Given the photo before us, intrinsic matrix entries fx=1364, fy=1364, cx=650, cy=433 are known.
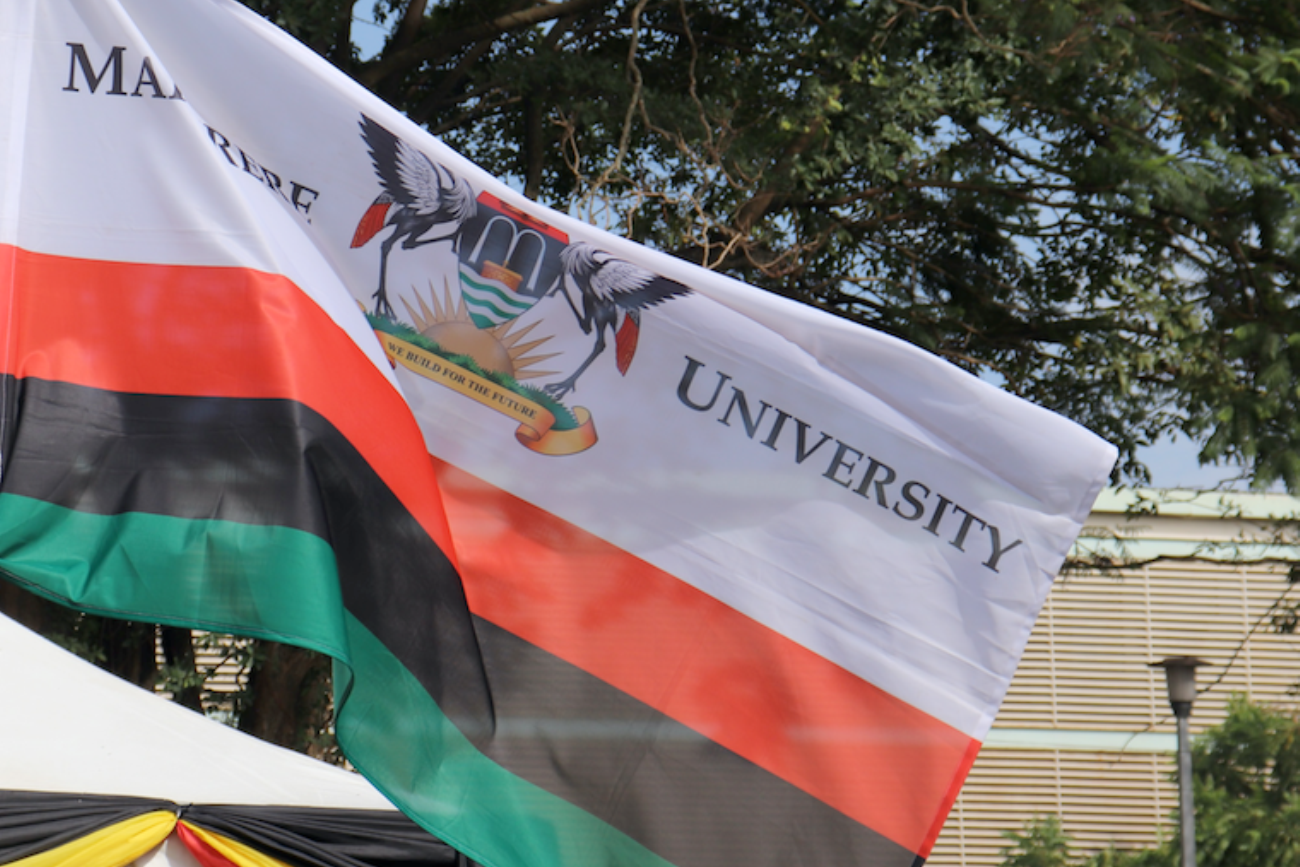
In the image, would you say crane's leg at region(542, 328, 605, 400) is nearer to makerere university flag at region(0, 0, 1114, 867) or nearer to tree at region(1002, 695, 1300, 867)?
makerere university flag at region(0, 0, 1114, 867)

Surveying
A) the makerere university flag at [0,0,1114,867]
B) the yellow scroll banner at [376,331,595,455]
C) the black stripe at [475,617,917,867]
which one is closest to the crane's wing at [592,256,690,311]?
the makerere university flag at [0,0,1114,867]

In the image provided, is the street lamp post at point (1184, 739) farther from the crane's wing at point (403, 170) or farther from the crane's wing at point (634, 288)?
the crane's wing at point (403, 170)

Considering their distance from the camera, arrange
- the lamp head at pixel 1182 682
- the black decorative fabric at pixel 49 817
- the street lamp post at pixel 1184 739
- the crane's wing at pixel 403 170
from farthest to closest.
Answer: the lamp head at pixel 1182 682 → the street lamp post at pixel 1184 739 → the black decorative fabric at pixel 49 817 → the crane's wing at pixel 403 170

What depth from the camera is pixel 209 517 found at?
2791 mm

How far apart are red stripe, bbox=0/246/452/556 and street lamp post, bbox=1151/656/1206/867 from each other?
901 cm

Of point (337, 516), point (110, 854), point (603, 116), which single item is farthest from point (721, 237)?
point (337, 516)

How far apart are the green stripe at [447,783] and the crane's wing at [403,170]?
1024 mm

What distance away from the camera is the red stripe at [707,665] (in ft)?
9.52

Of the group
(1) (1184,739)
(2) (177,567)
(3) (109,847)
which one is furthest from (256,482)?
(1) (1184,739)

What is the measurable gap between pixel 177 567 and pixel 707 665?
1.14 m

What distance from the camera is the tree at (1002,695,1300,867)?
10.7 m

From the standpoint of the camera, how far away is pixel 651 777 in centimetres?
293

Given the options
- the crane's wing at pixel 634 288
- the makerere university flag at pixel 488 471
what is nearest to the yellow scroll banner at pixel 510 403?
the makerere university flag at pixel 488 471

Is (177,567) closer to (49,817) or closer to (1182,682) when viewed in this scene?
(49,817)
